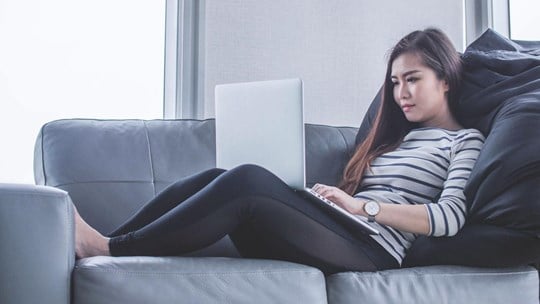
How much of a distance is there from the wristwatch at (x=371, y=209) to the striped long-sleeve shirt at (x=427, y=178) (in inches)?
2.9

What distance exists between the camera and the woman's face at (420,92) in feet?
6.96

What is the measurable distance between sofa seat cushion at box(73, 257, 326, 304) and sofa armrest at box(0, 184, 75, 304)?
7cm

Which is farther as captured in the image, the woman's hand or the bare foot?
the woman's hand

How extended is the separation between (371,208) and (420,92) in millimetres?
476

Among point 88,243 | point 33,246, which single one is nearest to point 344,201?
point 88,243

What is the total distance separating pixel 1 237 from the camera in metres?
1.35

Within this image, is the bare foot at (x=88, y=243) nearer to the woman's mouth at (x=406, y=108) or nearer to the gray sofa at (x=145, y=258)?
the gray sofa at (x=145, y=258)

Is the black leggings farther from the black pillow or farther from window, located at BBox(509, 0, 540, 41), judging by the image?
window, located at BBox(509, 0, 540, 41)

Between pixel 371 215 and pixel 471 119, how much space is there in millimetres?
506

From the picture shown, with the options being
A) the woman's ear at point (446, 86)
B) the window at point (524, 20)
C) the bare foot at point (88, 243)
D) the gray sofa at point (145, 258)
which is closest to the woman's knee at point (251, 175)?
Answer: the gray sofa at point (145, 258)

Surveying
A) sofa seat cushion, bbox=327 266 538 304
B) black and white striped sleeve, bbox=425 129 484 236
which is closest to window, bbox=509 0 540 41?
black and white striped sleeve, bbox=425 129 484 236

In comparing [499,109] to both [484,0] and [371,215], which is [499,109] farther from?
[484,0]

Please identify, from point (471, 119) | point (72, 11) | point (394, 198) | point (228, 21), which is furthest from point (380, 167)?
point (72, 11)

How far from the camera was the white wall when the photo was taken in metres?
2.79
